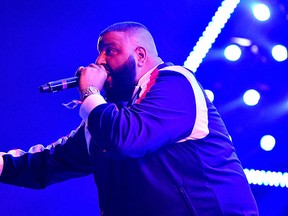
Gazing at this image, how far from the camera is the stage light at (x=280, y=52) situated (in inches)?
111

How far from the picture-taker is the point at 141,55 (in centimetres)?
207

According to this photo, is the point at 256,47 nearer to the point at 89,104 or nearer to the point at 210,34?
the point at 210,34

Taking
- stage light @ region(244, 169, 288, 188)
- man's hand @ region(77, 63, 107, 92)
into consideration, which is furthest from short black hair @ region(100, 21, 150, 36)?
stage light @ region(244, 169, 288, 188)

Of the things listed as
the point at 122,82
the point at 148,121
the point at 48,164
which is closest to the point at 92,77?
the point at 122,82

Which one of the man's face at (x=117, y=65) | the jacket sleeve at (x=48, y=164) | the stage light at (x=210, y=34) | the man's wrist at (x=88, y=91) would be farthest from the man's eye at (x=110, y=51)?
the stage light at (x=210, y=34)

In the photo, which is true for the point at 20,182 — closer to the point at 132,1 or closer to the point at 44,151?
the point at 44,151

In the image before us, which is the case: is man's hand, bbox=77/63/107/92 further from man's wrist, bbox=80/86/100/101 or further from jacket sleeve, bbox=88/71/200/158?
jacket sleeve, bbox=88/71/200/158

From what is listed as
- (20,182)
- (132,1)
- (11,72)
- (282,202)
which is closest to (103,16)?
(132,1)

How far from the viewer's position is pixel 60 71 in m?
2.68

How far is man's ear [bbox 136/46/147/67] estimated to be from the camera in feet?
6.74

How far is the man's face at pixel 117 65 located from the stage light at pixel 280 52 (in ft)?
3.55

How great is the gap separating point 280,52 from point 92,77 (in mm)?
1361

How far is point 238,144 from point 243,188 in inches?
42.3

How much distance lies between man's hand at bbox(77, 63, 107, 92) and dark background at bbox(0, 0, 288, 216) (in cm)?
81
